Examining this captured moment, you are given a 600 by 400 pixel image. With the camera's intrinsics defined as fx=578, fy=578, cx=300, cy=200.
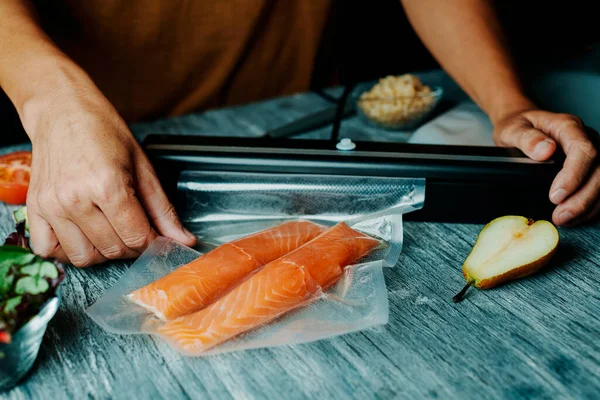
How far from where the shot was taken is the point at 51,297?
2.29 feet

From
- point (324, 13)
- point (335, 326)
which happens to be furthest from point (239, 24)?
point (335, 326)

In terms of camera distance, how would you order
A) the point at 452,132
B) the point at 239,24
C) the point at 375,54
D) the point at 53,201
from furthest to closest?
the point at 375,54
the point at 239,24
the point at 452,132
the point at 53,201

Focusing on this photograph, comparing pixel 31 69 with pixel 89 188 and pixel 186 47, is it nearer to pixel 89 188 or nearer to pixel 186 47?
pixel 89 188

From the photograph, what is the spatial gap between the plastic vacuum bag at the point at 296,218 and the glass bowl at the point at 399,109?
0.38m

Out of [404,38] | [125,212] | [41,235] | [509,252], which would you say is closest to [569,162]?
[509,252]

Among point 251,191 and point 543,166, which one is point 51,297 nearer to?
point 251,191

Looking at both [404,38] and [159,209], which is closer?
[159,209]

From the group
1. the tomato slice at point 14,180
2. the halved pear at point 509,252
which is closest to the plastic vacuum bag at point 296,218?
the halved pear at point 509,252

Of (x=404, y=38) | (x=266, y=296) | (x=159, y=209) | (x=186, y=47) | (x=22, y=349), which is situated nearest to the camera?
(x=22, y=349)

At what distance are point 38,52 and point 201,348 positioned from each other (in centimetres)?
61

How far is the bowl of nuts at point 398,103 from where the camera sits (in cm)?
134

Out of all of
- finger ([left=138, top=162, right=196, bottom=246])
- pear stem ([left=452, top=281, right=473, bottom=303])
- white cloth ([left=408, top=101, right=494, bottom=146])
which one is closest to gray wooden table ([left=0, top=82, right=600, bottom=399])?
pear stem ([left=452, top=281, right=473, bottom=303])

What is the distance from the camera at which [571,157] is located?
0.99 meters

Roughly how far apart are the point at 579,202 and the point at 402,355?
0.47 metres
